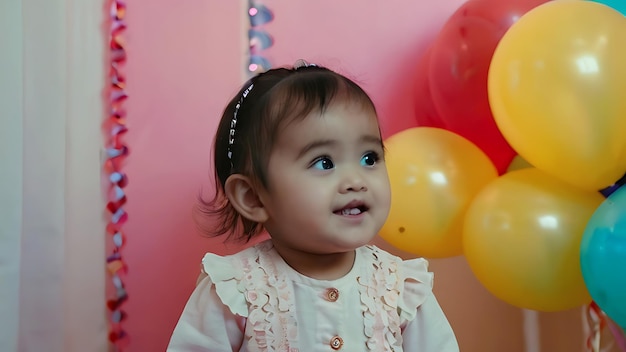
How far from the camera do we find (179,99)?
1643 mm

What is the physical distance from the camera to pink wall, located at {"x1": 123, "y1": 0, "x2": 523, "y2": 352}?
1.63 metres

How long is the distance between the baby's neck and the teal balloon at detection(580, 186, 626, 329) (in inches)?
15.9

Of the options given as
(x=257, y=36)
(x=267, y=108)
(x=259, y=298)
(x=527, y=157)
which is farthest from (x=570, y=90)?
(x=257, y=36)

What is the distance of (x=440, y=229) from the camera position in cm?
136

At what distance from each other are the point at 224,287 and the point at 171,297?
0.59m

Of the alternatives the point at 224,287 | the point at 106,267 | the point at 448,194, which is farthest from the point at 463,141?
the point at 106,267

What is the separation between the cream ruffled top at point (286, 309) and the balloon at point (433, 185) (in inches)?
7.7

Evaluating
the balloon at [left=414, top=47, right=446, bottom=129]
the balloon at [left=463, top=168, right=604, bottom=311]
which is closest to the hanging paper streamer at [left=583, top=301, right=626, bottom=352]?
the balloon at [left=463, top=168, right=604, bottom=311]

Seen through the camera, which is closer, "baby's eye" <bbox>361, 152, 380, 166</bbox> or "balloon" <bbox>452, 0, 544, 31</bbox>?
"baby's eye" <bbox>361, 152, 380, 166</bbox>

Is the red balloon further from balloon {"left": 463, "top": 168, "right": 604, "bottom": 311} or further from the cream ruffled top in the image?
the cream ruffled top

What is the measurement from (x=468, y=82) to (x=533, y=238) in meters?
0.36

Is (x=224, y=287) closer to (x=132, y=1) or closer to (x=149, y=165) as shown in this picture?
Answer: (x=149, y=165)

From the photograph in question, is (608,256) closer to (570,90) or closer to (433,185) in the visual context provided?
(570,90)

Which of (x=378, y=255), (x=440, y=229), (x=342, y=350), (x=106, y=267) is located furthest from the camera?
(x=106, y=267)
